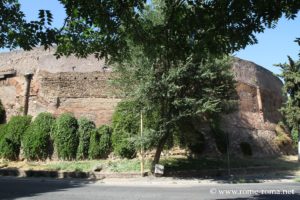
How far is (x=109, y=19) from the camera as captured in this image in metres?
7.41

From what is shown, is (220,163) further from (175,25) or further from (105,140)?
(175,25)

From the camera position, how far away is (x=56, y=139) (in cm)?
2447

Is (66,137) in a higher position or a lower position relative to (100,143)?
higher

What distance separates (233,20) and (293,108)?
20.9 meters

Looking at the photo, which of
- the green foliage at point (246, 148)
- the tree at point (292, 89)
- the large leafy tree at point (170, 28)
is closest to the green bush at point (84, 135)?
the green foliage at point (246, 148)

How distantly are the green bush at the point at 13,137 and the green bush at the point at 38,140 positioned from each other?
0.60 m

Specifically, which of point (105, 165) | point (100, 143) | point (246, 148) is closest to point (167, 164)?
point (105, 165)

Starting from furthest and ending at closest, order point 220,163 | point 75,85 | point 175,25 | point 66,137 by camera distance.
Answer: point 75,85 < point 66,137 < point 220,163 < point 175,25

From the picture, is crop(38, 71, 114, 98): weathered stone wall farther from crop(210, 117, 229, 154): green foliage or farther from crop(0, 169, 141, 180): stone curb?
crop(0, 169, 141, 180): stone curb

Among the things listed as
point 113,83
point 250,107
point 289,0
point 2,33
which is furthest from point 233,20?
point 250,107

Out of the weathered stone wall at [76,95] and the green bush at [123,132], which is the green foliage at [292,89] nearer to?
the green bush at [123,132]

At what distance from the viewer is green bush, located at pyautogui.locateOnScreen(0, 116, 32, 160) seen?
24938 mm

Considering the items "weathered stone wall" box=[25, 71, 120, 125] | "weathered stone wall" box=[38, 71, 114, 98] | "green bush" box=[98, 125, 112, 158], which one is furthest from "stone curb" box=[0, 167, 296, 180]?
"weathered stone wall" box=[38, 71, 114, 98]

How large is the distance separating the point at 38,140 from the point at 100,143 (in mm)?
3989
